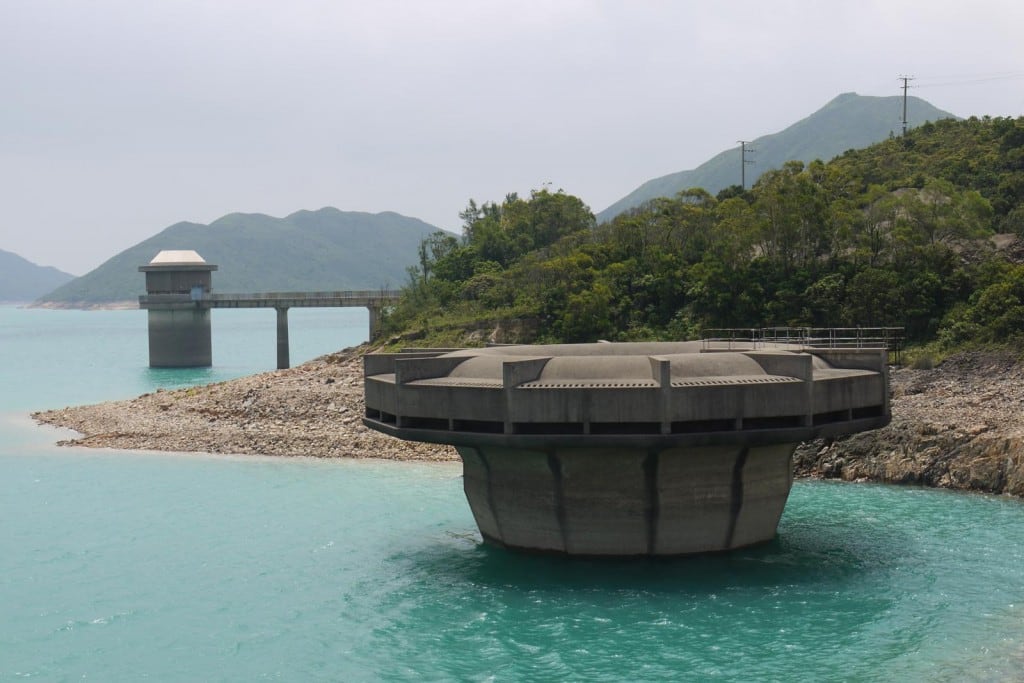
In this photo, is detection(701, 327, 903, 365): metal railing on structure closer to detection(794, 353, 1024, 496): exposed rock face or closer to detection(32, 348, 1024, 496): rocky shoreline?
detection(32, 348, 1024, 496): rocky shoreline

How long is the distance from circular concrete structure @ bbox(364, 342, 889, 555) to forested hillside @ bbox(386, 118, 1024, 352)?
27.7 meters

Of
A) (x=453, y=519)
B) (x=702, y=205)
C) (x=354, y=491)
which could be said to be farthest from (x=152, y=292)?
(x=453, y=519)

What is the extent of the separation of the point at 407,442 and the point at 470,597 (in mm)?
22185

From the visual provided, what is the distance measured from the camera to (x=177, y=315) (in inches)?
4134

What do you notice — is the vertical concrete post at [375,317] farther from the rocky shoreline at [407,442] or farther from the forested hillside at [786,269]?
the rocky shoreline at [407,442]

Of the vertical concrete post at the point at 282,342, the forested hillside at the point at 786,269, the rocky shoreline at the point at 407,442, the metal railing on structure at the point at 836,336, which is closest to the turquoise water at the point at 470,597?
the rocky shoreline at the point at 407,442

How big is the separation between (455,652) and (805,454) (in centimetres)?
2085

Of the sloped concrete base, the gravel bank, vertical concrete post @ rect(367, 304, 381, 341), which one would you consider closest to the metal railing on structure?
the sloped concrete base

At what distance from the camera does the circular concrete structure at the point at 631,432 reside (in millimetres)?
21250

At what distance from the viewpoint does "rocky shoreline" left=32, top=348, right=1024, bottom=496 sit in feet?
109

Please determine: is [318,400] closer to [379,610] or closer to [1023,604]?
[379,610]

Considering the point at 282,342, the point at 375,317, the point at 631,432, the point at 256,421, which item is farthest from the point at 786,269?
the point at 282,342

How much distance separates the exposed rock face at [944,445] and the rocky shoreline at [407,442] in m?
0.04

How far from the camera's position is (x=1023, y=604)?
68.2ft
